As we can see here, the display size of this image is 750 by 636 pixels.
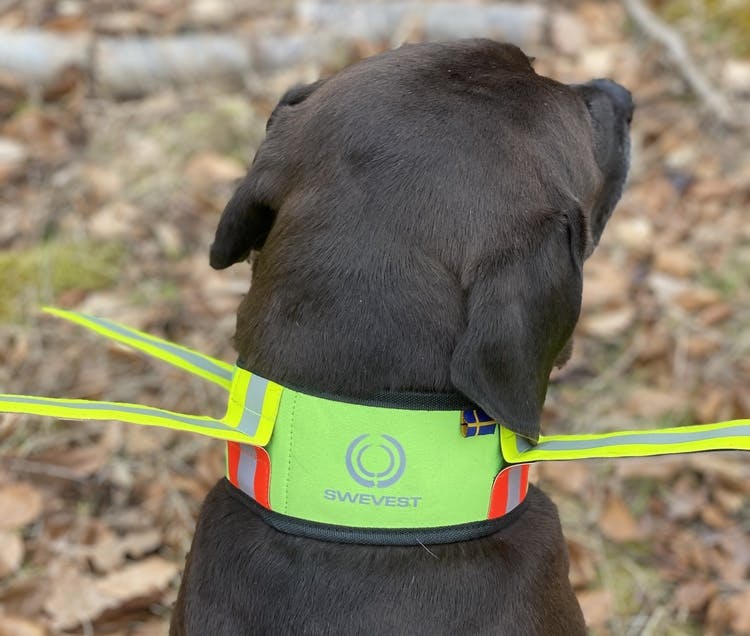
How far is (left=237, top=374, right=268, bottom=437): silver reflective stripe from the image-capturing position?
1834 millimetres

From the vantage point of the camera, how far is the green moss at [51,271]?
3777 millimetres

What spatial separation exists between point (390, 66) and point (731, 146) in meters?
3.12

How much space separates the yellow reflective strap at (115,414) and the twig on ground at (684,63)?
3.69 metres

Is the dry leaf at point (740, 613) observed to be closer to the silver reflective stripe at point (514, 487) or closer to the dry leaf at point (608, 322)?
the dry leaf at point (608, 322)

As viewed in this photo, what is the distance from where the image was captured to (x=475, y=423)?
183cm

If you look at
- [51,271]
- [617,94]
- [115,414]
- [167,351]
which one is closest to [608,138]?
[617,94]

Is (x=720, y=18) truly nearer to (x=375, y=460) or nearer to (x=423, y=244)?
(x=423, y=244)

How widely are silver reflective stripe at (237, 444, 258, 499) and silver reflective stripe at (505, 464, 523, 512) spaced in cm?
49

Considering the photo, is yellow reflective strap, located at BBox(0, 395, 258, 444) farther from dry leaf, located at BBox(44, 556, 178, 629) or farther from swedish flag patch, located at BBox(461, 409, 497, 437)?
dry leaf, located at BBox(44, 556, 178, 629)

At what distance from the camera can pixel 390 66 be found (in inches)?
80.2

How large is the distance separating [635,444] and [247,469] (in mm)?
730

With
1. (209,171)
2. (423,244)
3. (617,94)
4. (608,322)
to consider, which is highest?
(617,94)

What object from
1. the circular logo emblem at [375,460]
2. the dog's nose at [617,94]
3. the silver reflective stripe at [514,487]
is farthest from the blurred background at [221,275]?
the dog's nose at [617,94]

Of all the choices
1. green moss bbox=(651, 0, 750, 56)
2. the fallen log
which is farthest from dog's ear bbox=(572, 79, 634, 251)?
green moss bbox=(651, 0, 750, 56)
